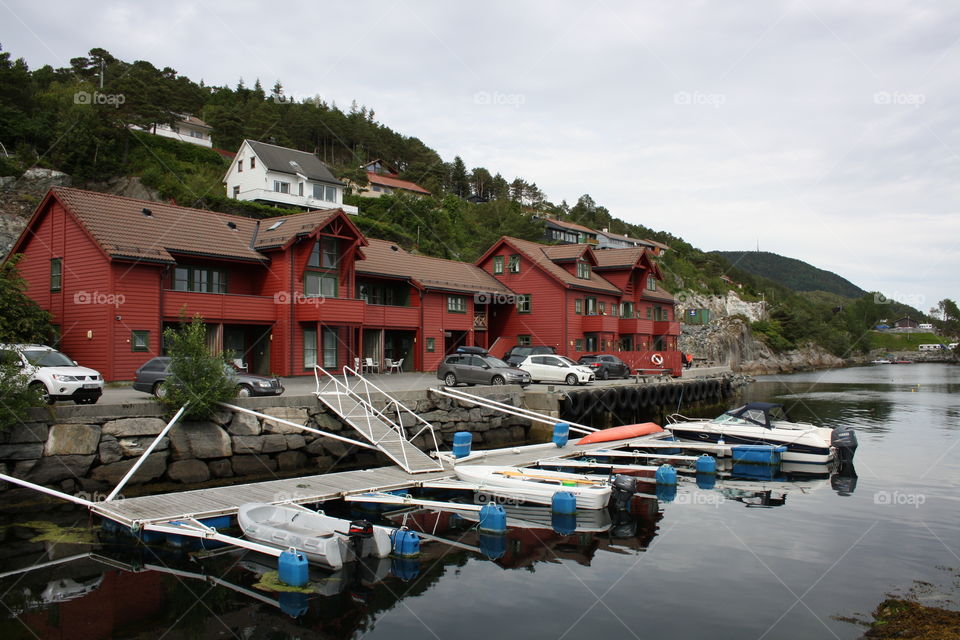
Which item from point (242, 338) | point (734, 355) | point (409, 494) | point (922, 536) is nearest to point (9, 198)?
point (242, 338)

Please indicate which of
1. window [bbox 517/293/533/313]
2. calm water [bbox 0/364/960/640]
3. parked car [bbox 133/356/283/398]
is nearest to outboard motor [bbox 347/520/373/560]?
calm water [bbox 0/364/960/640]

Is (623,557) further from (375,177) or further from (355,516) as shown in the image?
(375,177)

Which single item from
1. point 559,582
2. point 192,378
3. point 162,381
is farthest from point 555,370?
point 559,582

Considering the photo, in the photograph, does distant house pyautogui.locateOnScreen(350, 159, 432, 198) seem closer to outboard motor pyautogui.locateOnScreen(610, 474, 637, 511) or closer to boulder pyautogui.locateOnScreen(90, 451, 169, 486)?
boulder pyautogui.locateOnScreen(90, 451, 169, 486)

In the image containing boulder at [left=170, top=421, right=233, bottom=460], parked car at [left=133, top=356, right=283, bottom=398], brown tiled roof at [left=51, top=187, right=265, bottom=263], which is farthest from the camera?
brown tiled roof at [left=51, top=187, right=265, bottom=263]

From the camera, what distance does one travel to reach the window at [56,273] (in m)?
29.6

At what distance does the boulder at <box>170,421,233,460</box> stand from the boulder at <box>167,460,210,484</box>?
0.17 metres

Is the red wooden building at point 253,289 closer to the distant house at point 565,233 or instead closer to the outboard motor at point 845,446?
the outboard motor at point 845,446

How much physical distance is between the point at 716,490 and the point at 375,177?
84.3m

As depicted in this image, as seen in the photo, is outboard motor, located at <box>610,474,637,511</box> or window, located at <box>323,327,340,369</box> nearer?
outboard motor, located at <box>610,474,637,511</box>

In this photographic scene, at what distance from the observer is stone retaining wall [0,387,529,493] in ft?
53.5

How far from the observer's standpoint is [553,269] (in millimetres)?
50375

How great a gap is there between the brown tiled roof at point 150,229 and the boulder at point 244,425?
1157cm

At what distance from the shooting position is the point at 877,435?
31.2 metres
